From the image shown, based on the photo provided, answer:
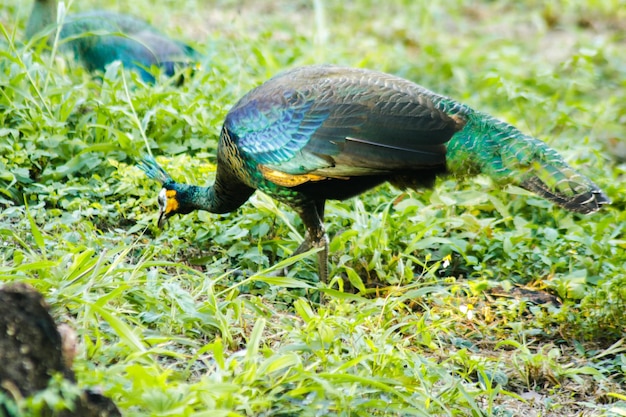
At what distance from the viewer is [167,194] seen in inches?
188

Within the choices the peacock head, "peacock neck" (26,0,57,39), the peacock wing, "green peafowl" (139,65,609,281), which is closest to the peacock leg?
"green peafowl" (139,65,609,281)

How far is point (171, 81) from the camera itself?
607 cm

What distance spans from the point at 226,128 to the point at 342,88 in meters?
0.69

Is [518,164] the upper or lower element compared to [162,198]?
upper

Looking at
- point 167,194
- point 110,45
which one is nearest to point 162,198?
point 167,194

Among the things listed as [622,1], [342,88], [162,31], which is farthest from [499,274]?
[622,1]

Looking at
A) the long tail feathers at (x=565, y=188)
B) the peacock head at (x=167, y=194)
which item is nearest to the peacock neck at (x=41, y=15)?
the peacock head at (x=167, y=194)

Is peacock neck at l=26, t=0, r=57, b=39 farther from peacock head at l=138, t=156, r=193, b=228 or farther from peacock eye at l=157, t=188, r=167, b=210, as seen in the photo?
peacock eye at l=157, t=188, r=167, b=210

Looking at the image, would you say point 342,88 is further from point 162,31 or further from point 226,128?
point 162,31

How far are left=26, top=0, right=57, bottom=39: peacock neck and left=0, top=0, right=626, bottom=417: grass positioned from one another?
0.20m

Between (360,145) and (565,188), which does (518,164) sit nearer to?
(565,188)

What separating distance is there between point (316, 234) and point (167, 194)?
0.86 meters

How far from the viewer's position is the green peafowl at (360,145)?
4074 mm

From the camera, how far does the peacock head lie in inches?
188
